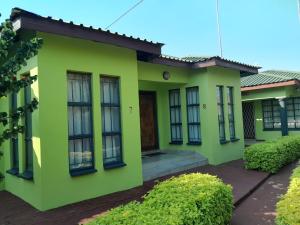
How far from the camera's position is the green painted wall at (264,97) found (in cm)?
1524

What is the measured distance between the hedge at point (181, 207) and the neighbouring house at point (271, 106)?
11.5 metres

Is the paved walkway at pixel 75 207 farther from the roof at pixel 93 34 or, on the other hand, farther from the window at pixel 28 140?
the roof at pixel 93 34

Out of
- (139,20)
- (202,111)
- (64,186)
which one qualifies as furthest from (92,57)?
(139,20)

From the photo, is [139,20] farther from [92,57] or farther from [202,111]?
[92,57]

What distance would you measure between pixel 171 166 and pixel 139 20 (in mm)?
10731

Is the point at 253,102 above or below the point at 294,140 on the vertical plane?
above

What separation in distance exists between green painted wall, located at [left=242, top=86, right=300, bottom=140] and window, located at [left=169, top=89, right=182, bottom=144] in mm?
6416

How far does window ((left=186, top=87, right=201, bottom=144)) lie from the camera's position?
1121 cm

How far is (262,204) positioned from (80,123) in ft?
14.6

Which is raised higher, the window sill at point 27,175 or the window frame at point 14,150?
the window frame at point 14,150

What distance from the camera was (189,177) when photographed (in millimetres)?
5359

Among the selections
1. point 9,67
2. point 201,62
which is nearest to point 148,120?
point 201,62

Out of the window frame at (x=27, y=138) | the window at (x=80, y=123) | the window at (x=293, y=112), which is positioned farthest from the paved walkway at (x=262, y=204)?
the window at (x=293, y=112)

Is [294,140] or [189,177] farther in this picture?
[294,140]
